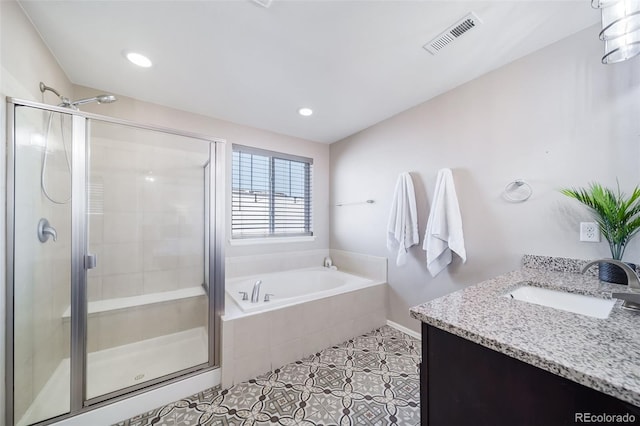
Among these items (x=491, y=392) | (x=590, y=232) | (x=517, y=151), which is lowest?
(x=491, y=392)

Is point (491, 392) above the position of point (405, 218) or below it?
below

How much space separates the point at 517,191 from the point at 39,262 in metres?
3.19

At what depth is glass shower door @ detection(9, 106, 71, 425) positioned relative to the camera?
1.28 meters

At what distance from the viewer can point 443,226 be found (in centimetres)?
204

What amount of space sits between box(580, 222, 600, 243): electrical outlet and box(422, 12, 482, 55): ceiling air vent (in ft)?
4.45

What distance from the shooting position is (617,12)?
106cm

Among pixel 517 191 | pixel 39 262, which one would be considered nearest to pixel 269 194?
pixel 39 262

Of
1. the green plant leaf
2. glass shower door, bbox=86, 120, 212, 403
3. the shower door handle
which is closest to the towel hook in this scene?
the green plant leaf

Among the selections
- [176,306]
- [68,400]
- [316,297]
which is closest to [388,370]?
[316,297]

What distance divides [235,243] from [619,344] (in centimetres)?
277

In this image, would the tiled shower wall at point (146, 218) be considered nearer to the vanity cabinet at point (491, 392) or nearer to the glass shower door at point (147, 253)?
the glass shower door at point (147, 253)

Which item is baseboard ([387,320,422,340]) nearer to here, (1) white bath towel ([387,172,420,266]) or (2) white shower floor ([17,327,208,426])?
(1) white bath towel ([387,172,420,266])

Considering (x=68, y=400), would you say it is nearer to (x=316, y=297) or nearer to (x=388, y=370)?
(x=316, y=297)

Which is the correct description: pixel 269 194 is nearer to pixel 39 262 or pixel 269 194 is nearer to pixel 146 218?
pixel 146 218
